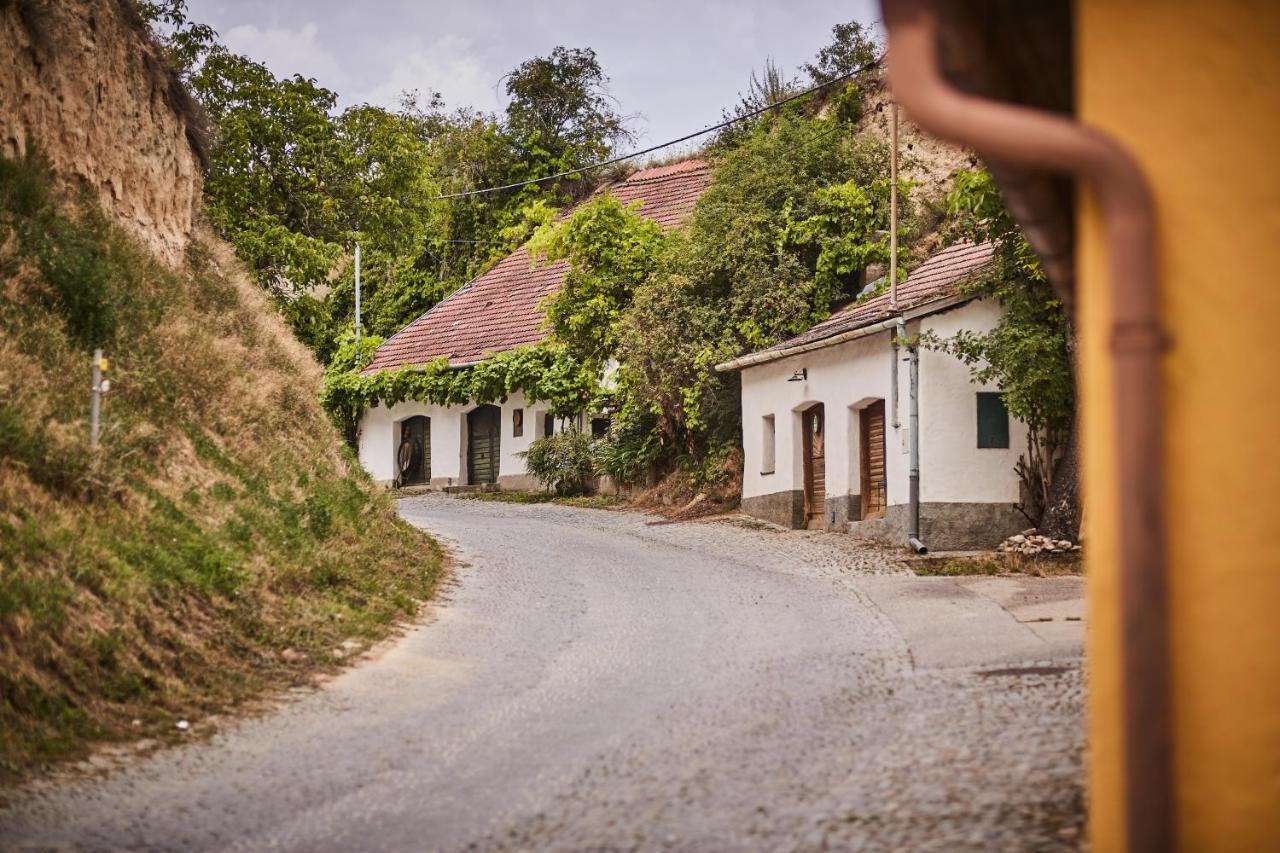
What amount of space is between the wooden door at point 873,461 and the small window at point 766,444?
2.71 metres

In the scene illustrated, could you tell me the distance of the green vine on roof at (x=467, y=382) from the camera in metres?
30.1

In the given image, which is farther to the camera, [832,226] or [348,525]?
[832,226]

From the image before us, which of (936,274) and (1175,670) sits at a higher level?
(936,274)

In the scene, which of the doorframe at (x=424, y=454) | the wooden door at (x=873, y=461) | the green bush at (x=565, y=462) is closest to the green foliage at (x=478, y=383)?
the doorframe at (x=424, y=454)

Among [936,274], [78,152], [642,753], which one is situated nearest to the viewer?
[642,753]

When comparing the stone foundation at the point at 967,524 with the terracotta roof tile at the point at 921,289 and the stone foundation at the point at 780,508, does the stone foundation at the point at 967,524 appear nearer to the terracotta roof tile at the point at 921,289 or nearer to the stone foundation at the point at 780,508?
the terracotta roof tile at the point at 921,289

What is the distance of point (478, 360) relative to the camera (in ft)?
106

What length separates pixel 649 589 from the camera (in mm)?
15617

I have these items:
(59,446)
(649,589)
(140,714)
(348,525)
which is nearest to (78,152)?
(348,525)

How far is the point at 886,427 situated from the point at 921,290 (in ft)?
7.64

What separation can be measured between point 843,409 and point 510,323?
42.1ft

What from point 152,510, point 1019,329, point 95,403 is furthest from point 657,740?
point 1019,329

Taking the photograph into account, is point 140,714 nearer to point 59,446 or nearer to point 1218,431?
point 59,446

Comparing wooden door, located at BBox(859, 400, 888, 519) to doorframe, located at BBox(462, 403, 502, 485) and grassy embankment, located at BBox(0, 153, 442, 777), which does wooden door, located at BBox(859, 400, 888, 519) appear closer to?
grassy embankment, located at BBox(0, 153, 442, 777)
